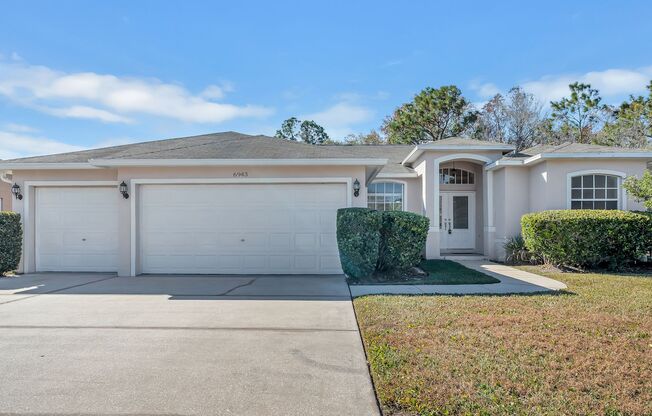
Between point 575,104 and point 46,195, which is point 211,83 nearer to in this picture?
point 46,195

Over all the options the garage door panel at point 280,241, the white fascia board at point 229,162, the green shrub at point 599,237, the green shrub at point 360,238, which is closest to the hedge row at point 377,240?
the green shrub at point 360,238

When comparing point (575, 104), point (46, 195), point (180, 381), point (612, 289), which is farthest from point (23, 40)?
point (575, 104)

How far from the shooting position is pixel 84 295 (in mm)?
7457

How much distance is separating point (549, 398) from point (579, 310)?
3.48 m

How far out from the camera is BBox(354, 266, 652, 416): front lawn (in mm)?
3162

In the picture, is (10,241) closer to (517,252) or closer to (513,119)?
(517,252)

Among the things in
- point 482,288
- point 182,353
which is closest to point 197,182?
point 182,353

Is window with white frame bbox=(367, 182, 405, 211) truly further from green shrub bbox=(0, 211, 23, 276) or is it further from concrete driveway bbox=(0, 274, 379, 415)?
green shrub bbox=(0, 211, 23, 276)

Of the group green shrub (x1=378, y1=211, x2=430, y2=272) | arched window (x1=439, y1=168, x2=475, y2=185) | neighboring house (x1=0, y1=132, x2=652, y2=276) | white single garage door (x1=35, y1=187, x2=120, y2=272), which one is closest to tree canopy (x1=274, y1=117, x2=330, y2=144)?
arched window (x1=439, y1=168, x2=475, y2=185)

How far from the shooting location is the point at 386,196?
14609mm

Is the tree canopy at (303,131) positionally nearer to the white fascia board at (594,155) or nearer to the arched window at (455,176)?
the arched window at (455,176)

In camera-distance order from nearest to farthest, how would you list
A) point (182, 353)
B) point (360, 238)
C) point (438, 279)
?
1. point (182, 353)
2. point (360, 238)
3. point (438, 279)

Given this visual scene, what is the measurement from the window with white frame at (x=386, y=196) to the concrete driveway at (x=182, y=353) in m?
7.31

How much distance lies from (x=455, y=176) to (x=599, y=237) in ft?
19.3
